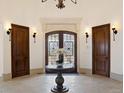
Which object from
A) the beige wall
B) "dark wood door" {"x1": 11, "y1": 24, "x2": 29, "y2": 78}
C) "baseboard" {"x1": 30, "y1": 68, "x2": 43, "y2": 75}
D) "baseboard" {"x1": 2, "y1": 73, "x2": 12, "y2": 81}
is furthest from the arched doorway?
"baseboard" {"x1": 2, "y1": 73, "x2": 12, "y2": 81}

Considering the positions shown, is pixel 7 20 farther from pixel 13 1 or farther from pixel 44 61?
pixel 44 61

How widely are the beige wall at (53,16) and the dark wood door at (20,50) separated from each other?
0.83ft

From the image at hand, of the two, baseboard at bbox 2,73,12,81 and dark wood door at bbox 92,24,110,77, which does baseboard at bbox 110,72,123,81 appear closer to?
dark wood door at bbox 92,24,110,77

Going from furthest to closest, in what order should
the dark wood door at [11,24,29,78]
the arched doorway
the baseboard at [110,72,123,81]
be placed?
the arched doorway, the dark wood door at [11,24,29,78], the baseboard at [110,72,123,81]

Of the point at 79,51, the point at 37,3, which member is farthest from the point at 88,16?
the point at 37,3

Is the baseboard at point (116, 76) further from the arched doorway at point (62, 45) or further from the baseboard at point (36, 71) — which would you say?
the baseboard at point (36, 71)

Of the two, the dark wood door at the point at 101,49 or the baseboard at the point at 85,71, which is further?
the baseboard at the point at 85,71

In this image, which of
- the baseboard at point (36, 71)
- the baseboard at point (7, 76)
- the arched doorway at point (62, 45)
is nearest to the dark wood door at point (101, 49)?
the arched doorway at point (62, 45)

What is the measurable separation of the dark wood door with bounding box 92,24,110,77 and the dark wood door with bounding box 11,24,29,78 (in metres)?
3.10

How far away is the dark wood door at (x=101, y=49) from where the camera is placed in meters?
7.34

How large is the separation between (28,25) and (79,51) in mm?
2749

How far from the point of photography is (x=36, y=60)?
8445 mm

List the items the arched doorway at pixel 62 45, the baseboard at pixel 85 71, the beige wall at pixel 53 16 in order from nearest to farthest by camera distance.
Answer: the beige wall at pixel 53 16 → the baseboard at pixel 85 71 → the arched doorway at pixel 62 45

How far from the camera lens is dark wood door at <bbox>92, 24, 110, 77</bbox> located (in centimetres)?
734
